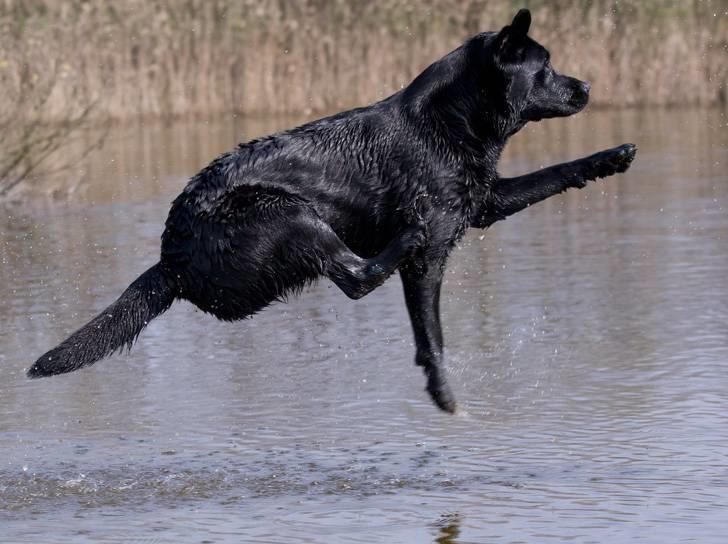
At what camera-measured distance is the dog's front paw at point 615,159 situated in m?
5.82

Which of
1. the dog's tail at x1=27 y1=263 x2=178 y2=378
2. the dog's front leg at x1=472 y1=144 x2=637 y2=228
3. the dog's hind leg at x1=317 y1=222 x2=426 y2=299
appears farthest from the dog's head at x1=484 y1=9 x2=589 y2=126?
the dog's tail at x1=27 y1=263 x2=178 y2=378

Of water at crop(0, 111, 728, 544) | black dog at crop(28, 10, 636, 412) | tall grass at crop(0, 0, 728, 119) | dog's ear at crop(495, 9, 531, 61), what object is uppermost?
tall grass at crop(0, 0, 728, 119)

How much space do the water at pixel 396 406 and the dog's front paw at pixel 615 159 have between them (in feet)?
3.10

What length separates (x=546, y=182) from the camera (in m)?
5.95

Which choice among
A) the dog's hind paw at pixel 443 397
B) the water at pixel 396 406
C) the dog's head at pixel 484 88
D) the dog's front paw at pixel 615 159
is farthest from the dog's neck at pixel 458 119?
the water at pixel 396 406

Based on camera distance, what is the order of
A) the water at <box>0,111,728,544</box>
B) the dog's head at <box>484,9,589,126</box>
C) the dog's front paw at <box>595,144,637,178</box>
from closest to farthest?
the water at <box>0,111,728,544</box>, the dog's head at <box>484,9,589,126</box>, the dog's front paw at <box>595,144,637,178</box>

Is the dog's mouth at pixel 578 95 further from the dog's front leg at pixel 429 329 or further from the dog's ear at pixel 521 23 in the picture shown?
the dog's front leg at pixel 429 329

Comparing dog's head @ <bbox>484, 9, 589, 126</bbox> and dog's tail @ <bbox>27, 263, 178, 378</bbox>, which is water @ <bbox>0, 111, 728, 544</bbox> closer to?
dog's tail @ <bbox>27, 263, 178, 378</bbox>

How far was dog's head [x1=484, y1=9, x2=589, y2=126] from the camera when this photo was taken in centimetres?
572

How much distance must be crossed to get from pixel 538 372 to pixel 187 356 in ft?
5.55

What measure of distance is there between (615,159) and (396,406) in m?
1.36

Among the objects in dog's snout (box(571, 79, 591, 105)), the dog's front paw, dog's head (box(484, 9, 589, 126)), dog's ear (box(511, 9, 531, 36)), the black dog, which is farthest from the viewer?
dog's snout (box(571, 79, 591, 105))

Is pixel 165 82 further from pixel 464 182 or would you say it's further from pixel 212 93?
pixel 464 182

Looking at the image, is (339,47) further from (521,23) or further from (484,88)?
(521,23)
